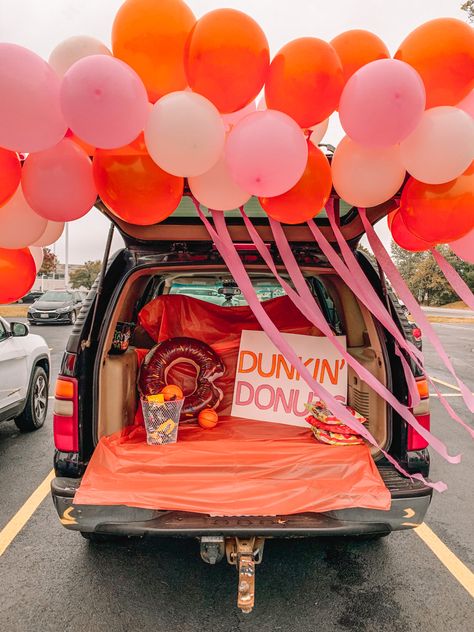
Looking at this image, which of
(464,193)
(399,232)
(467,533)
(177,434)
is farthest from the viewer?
A: (467,533)

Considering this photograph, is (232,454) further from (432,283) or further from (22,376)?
(432,283)

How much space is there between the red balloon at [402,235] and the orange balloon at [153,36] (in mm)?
1151

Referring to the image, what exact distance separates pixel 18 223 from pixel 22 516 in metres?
2.43

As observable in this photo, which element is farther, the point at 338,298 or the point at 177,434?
the point at 338,298

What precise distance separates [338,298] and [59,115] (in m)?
2.21

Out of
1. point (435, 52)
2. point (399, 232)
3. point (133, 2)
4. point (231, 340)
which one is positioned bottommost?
point (231, 340)

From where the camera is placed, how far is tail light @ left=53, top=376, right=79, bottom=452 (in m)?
2.44

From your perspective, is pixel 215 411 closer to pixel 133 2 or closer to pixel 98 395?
pixel 98 395

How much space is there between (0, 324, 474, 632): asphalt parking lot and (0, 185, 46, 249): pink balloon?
1901 millimetres

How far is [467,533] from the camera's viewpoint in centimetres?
313

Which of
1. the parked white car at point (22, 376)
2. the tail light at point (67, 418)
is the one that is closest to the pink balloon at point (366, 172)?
the tail light at point (67, 418)

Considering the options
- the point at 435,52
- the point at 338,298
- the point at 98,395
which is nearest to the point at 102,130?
the point at 435,52

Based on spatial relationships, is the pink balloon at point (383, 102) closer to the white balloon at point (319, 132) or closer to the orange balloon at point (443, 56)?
the orange balloon at point (443, 56)

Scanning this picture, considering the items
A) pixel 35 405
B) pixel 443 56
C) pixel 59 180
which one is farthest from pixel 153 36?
pixel 35 405
